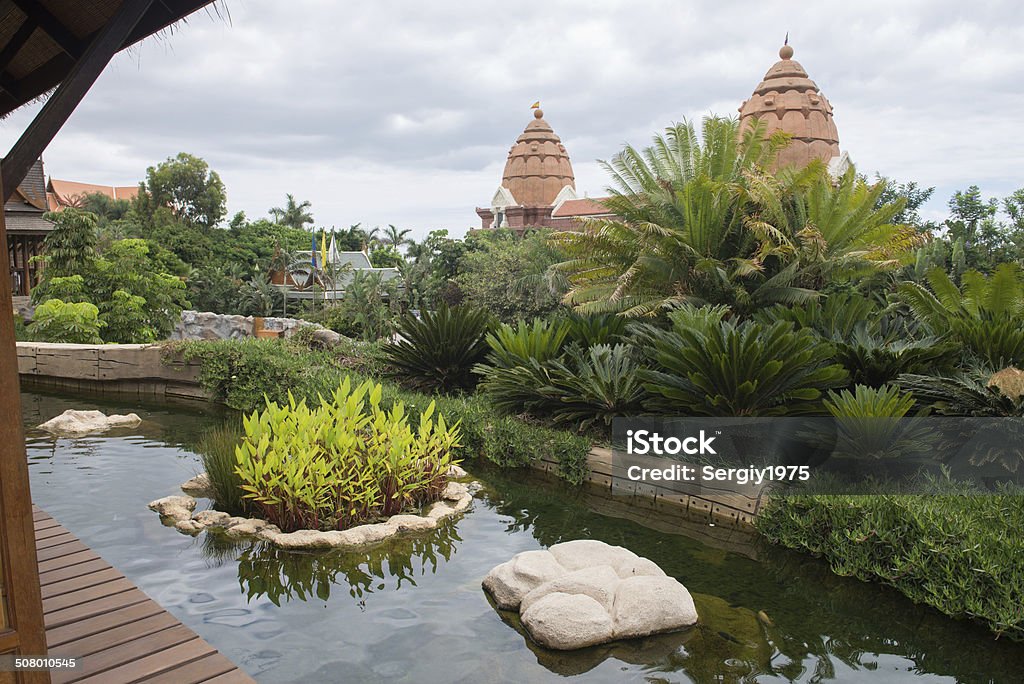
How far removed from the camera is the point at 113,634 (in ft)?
10.3

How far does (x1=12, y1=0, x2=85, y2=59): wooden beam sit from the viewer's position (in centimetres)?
339

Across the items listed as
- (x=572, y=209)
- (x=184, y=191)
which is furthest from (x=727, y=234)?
(x=184, y=191)

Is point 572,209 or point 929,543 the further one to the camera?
point 572,209

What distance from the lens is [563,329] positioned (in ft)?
28.0

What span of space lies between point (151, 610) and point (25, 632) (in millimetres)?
1477

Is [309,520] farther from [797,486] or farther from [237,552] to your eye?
[797,486]

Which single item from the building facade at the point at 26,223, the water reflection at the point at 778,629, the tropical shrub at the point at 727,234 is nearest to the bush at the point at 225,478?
the water reflection at the point at 778,629

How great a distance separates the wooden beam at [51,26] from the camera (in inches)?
134

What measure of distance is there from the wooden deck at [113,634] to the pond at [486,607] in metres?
0.54

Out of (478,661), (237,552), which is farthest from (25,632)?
(237,552)

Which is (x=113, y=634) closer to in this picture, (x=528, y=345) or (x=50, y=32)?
(x=50, y=32)

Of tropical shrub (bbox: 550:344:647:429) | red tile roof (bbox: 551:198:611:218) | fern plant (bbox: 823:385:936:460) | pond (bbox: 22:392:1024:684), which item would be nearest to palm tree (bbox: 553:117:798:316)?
tropical shrub (bbox: 550:344:647:429)

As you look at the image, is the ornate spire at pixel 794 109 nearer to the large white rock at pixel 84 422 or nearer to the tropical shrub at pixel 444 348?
the tropical shrub at pixel 444 348
